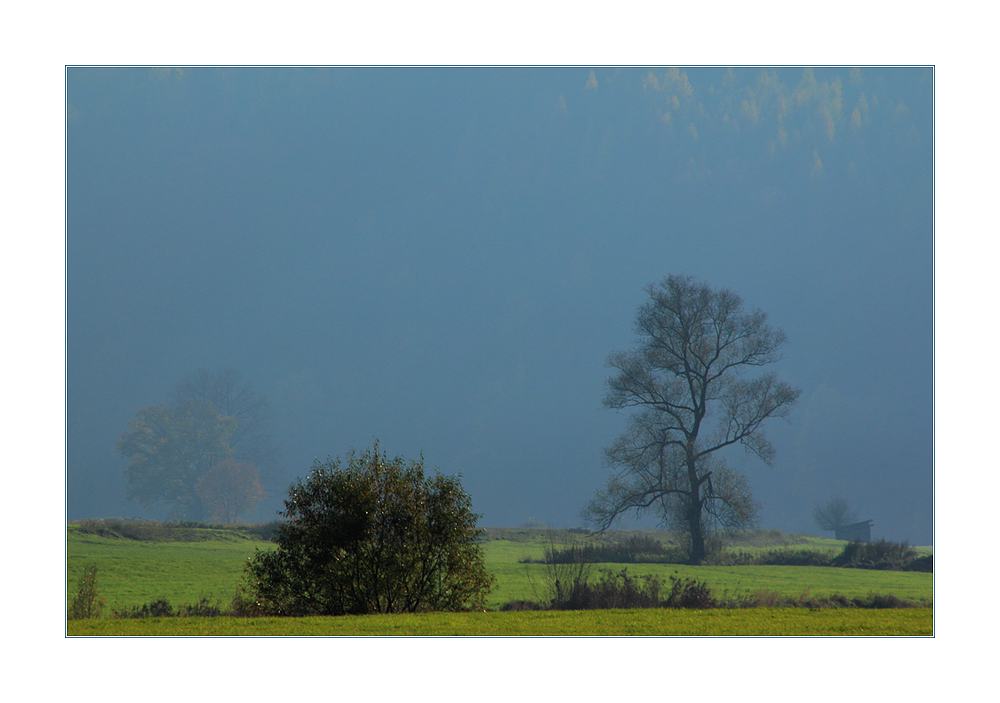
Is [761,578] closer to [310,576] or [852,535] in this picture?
[852,535]

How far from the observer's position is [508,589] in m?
20.8

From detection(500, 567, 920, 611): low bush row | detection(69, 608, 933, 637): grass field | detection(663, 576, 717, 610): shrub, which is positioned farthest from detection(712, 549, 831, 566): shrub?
detection(69, 608, 933, 637): grass field

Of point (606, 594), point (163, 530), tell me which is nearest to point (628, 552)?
point (606, 594)

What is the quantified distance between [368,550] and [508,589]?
341 inches

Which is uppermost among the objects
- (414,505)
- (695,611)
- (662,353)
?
(662,353)

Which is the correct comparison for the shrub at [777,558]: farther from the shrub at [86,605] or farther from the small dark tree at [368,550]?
the shrub at [86,605]

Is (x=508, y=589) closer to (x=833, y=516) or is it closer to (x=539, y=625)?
(x=539, y=625)

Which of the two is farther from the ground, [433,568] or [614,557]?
[433,568]

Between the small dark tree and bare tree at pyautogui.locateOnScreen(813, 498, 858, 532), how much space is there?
23.7 meters

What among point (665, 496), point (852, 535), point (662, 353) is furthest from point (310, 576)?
point (852, 535)

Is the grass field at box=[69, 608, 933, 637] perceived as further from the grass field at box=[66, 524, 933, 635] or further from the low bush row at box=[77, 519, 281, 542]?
the low bush row at box=[77, 519, 281, 542]

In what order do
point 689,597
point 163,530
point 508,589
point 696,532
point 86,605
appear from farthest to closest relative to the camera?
point 163,530 < point 696,532 < point 508,589 < point 689,597 < point 86,605
